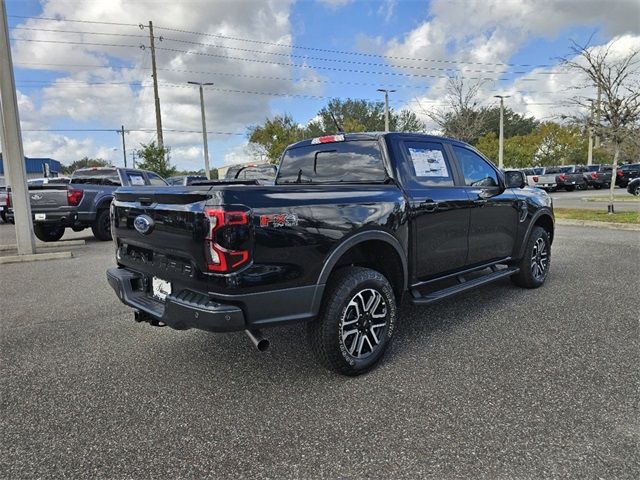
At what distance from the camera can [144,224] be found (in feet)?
9.93

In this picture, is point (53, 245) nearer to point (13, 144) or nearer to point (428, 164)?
point (13, 144)

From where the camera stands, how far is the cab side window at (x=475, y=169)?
14.6ft

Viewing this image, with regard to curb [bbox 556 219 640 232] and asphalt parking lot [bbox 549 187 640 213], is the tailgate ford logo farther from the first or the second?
asphalt parking lot [bbox 549 187 640 213]

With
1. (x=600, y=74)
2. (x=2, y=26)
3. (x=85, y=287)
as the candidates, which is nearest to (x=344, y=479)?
(x=85, y=287)

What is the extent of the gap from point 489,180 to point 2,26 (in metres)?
Answer: 9.22

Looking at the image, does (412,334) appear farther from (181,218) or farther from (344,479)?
(181,218)

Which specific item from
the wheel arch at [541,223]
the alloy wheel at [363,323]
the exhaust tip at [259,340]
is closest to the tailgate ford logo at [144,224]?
the exhaust tip at [259,340]

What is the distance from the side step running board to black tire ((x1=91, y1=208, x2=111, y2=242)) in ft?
29.2

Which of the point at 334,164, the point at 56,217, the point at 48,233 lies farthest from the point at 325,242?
the point at 48,233

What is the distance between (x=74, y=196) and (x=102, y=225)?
0.96 m

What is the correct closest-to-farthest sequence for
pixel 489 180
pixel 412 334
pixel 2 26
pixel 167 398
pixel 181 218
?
pixel 181 218
pixel 167 398
pixel 412 334
pixel 489 180
pixel 2 26

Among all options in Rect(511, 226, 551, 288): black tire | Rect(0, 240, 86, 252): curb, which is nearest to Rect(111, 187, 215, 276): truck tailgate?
Rect(511, 226, 551, 288): black tire

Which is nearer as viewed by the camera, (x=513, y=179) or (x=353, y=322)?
(x=353, y=322)

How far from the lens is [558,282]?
5.73 meters
